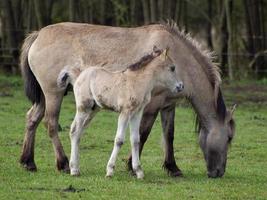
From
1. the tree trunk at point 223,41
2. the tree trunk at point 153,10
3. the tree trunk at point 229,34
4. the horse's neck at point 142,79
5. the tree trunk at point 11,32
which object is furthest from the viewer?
the tree trunk at point 223,41

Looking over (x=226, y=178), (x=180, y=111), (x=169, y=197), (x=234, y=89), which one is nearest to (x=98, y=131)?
(x=180, y=111)

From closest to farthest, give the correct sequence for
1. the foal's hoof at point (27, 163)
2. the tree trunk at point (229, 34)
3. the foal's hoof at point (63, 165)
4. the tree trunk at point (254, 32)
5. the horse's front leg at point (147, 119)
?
the foal's hoof at point (63, 165) → the horse's front leg at point (147, 119) → the foal's hoof at point (27, 163) → the tree trunk at point (229, 34) → the tree trunk at point (254, 32)

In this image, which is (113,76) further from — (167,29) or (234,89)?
(234,89)

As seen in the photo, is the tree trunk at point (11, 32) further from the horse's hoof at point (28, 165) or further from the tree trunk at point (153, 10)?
the horse's hoof at point (28, 165)

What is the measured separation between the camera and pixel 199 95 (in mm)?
12109

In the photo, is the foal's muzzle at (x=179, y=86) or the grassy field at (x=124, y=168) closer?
the grassy field at (x=124, y=168)

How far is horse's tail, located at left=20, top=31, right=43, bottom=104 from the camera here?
1249 centimetres

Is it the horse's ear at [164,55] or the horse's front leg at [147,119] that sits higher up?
the horse's ear at [164,55]

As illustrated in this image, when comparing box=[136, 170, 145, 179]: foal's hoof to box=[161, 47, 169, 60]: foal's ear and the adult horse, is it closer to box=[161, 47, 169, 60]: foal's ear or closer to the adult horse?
the adult horse

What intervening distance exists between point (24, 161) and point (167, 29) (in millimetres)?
2834

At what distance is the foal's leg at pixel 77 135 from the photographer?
1122 cm

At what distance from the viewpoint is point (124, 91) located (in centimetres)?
1095

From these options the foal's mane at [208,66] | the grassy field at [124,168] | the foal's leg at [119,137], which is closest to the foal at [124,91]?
the foal's leg at [119,137]

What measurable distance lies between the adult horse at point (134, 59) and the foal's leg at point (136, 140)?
0.82 metres
